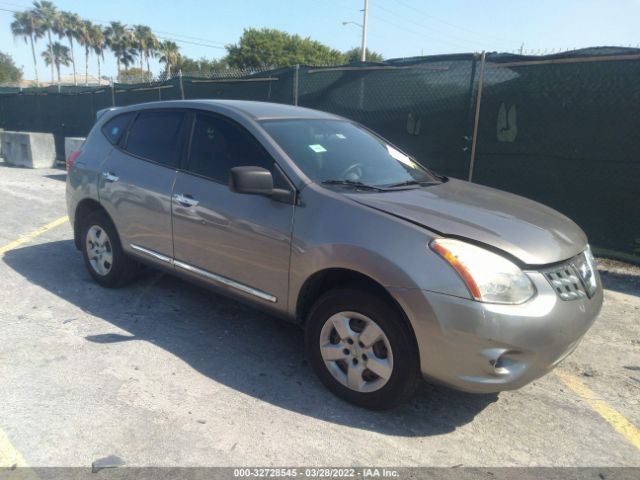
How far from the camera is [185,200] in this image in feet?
12.5

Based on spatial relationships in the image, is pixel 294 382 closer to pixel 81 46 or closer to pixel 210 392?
pixel 210 392

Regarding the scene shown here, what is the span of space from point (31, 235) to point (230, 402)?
4.84 m

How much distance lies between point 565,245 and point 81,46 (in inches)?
3583

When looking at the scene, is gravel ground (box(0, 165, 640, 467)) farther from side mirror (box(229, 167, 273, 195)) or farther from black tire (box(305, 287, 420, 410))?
side mirror (box(229, 167, 273, 195))

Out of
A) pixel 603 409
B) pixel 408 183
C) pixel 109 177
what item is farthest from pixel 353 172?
pixel 109 177

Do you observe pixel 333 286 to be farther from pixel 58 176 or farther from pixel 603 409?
pixel 58 176

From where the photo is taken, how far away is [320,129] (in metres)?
3.91

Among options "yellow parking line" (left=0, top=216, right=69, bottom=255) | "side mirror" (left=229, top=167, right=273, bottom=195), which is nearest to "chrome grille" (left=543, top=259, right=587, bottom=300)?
"side mirror" (left=229, top=167, right=273, bottom=195)

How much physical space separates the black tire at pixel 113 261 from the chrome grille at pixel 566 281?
11.5 feet

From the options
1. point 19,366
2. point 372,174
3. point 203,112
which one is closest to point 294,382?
point 372,174

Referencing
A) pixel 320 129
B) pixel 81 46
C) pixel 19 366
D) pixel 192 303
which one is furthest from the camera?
pixel 81 46

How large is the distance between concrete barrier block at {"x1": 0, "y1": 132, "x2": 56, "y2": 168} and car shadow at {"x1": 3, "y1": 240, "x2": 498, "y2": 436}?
8.79 meters

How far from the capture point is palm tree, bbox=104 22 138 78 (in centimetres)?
7738

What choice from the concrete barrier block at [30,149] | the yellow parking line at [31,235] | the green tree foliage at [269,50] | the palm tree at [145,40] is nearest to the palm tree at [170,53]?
the palm tree at [145,40]
